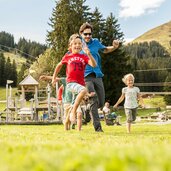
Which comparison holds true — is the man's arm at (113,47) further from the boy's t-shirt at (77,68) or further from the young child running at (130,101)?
the young child running at (130,101)

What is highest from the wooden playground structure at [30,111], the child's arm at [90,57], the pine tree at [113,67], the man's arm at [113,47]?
the pine tree at [113,67]

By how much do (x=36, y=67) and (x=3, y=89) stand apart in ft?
144

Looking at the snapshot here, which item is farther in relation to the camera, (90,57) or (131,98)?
(131,98)

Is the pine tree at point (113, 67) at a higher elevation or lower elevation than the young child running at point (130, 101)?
higher

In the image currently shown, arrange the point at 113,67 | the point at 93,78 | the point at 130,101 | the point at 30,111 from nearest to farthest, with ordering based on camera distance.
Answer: the point at 93,78, the point at 130,101, the point at 30,111, the point at 113,67

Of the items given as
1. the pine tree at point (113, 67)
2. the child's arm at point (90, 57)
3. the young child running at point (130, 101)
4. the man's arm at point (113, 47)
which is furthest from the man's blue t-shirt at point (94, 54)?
the pine tree at point (113, 67)

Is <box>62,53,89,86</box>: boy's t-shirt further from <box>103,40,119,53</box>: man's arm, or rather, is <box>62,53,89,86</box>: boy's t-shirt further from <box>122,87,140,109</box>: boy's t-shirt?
<box>122,87,140,109</box>: boy's t-shirt

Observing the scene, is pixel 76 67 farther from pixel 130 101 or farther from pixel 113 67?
pixel 113 67

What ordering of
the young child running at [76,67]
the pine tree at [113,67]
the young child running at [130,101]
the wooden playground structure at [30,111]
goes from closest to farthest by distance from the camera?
the young child running at [76,67], the young child running at [130,101], the wooden playground structure at [30,111], the pine tree at [113,67]

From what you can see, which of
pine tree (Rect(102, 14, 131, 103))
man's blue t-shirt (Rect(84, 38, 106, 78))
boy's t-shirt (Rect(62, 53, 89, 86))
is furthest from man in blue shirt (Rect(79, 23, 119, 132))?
pine tree (Rect(102, 14, 131, 103))

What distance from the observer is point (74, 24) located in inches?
1863

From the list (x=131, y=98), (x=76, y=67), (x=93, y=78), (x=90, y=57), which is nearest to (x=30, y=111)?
(x=131, y=98)

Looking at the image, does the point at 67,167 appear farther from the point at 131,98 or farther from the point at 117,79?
the point at 117,79

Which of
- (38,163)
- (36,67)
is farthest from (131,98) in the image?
(36,67)
